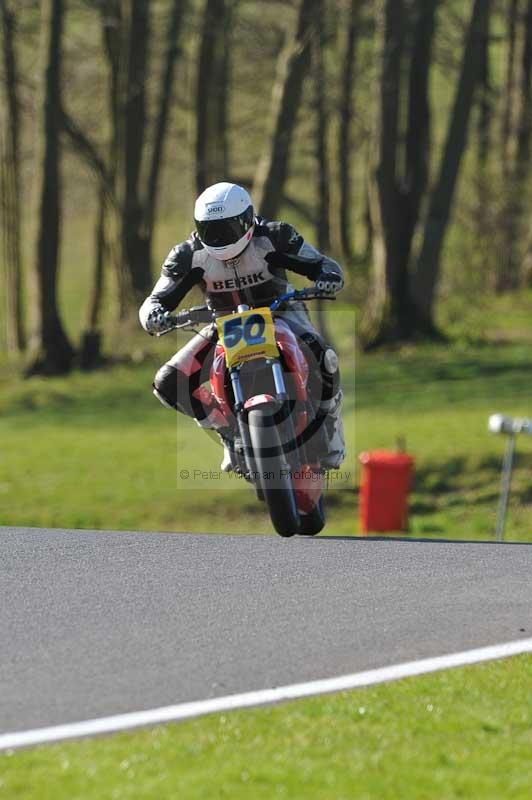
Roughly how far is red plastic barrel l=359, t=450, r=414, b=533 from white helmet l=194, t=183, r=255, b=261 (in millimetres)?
8424

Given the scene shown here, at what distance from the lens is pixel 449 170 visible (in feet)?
95.0

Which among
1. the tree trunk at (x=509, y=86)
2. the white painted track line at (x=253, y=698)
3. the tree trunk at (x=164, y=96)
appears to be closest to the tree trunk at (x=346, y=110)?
the tree trunk at (x=164, y=96)

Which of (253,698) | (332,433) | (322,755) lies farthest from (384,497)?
(322,755)

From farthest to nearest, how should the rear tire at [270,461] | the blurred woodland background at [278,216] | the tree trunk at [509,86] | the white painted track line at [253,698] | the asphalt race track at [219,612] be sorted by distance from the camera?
the tree trunk at [509,86] < the blurred woodland background at [278,216] < the rear tire at [270,461] < the asphalt race track at [219,612] < the white painted track line at [253,698]

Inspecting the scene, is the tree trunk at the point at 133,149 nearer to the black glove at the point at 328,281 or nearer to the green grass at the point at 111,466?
the green grass at the point at 111,466

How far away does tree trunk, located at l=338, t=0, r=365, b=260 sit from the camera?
3226cm

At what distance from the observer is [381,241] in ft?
95.8

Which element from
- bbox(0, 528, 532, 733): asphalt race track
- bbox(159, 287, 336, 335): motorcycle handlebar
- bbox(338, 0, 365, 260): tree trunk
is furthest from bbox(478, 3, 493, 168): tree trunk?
bbox(0, 528, 532, 733): asphalt race track

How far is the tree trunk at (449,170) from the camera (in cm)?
2853

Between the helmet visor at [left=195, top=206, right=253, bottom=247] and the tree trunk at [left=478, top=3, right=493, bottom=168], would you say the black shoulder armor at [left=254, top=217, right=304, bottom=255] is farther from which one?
the tree trunk at [left=478, top=3, right=493, bottom=168]

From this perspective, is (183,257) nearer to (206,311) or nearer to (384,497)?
(206,311)

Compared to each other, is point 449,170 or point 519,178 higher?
point 449,170

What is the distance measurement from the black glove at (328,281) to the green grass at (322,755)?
12.4ft

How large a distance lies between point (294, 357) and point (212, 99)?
27.2 metres
